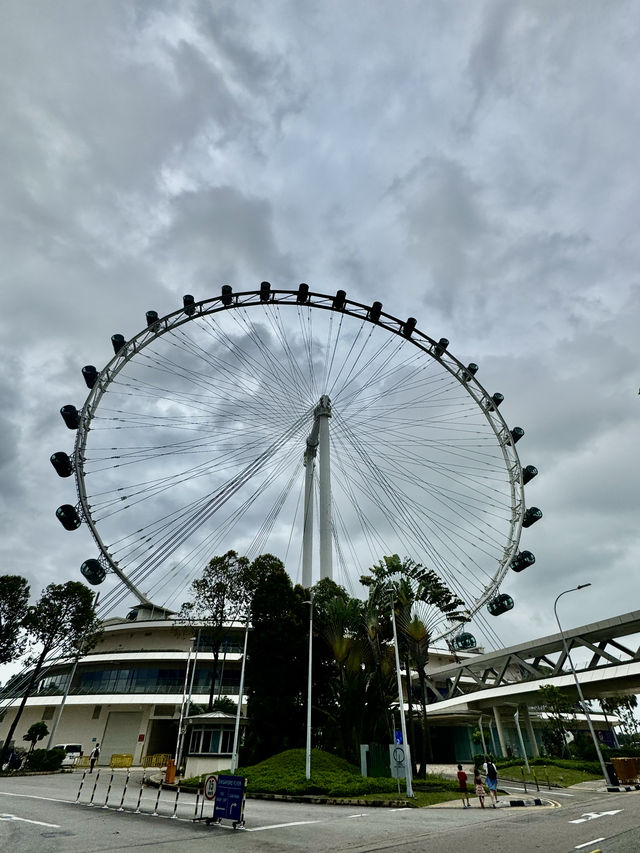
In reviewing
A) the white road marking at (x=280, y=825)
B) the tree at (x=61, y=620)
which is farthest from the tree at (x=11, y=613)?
the white road marking at (x=280, y=825)

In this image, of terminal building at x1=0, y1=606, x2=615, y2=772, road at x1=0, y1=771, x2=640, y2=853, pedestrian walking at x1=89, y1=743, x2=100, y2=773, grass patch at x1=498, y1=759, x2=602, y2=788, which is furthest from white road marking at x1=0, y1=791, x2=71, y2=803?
grass patch at x1=498, y1=759, x2=602, y2=788

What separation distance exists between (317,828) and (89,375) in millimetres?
30524

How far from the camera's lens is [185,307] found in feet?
127

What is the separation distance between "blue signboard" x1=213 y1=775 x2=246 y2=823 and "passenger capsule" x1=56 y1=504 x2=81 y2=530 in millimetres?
22229

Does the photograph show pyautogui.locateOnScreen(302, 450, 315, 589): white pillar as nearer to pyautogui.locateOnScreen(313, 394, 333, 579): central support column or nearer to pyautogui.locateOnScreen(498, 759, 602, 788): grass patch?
pyautogui.locateOnScreen(313, 394, 333, 579): central support column

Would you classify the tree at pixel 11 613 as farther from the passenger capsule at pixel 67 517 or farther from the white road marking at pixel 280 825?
the white road marking at pixel 280 825

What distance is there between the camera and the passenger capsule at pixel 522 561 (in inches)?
1785

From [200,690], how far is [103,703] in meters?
10.6

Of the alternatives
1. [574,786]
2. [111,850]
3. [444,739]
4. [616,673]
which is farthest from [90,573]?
[444,739]

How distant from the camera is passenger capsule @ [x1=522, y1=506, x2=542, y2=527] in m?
45.7

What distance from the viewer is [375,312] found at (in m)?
41.2

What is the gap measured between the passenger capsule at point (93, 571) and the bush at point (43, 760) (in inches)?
702

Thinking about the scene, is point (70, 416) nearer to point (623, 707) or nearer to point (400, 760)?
point (400, 760)

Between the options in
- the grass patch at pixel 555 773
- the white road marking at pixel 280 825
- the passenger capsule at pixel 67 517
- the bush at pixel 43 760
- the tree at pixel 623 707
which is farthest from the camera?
the tree at pixel 623 707
